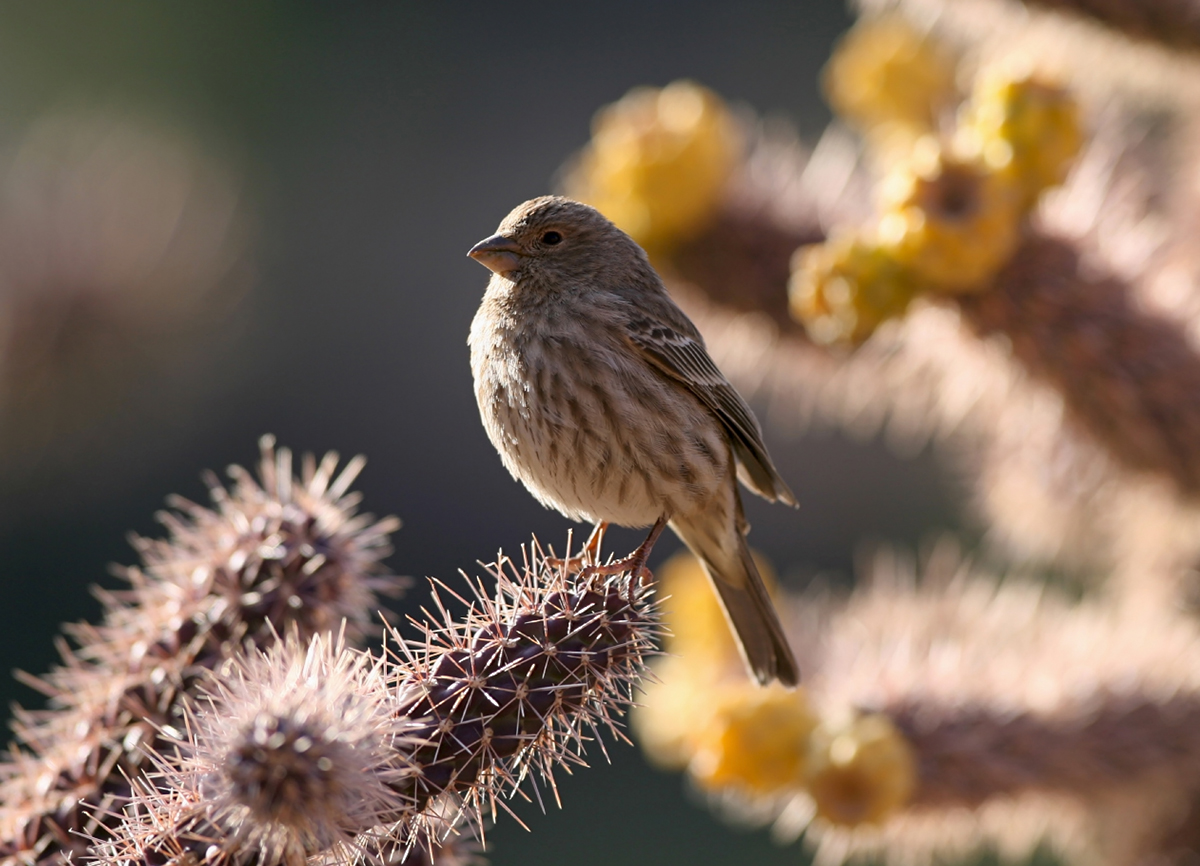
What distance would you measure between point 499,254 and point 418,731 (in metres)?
1.49

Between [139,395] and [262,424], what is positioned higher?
[139,395]

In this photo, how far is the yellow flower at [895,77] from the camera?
168 inches

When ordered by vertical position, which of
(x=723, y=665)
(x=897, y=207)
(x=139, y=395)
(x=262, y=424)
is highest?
(x=897, y=207)

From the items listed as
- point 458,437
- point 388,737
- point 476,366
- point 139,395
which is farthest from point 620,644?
point 458,437

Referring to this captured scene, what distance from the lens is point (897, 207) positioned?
9.77 feet

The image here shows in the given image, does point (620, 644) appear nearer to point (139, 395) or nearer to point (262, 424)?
point (139, 395)

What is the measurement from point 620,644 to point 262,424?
27.8ft

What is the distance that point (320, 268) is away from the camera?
10.5 meters

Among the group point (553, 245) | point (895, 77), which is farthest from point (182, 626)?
point (895, 77)

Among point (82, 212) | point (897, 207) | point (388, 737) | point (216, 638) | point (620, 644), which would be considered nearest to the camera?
point (388, 737)

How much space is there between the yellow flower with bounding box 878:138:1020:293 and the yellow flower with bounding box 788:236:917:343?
0.04 metres

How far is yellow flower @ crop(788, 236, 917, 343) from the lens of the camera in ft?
9.58

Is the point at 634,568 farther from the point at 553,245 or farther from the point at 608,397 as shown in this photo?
the point at 553,245

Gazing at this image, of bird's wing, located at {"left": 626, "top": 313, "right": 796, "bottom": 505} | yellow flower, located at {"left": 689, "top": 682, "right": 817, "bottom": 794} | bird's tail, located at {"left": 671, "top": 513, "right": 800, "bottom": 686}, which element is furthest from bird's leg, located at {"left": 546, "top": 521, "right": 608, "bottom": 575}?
yellow flower, located at {"left": 689, "top": 682, "right": 817, "bottom": 794}
